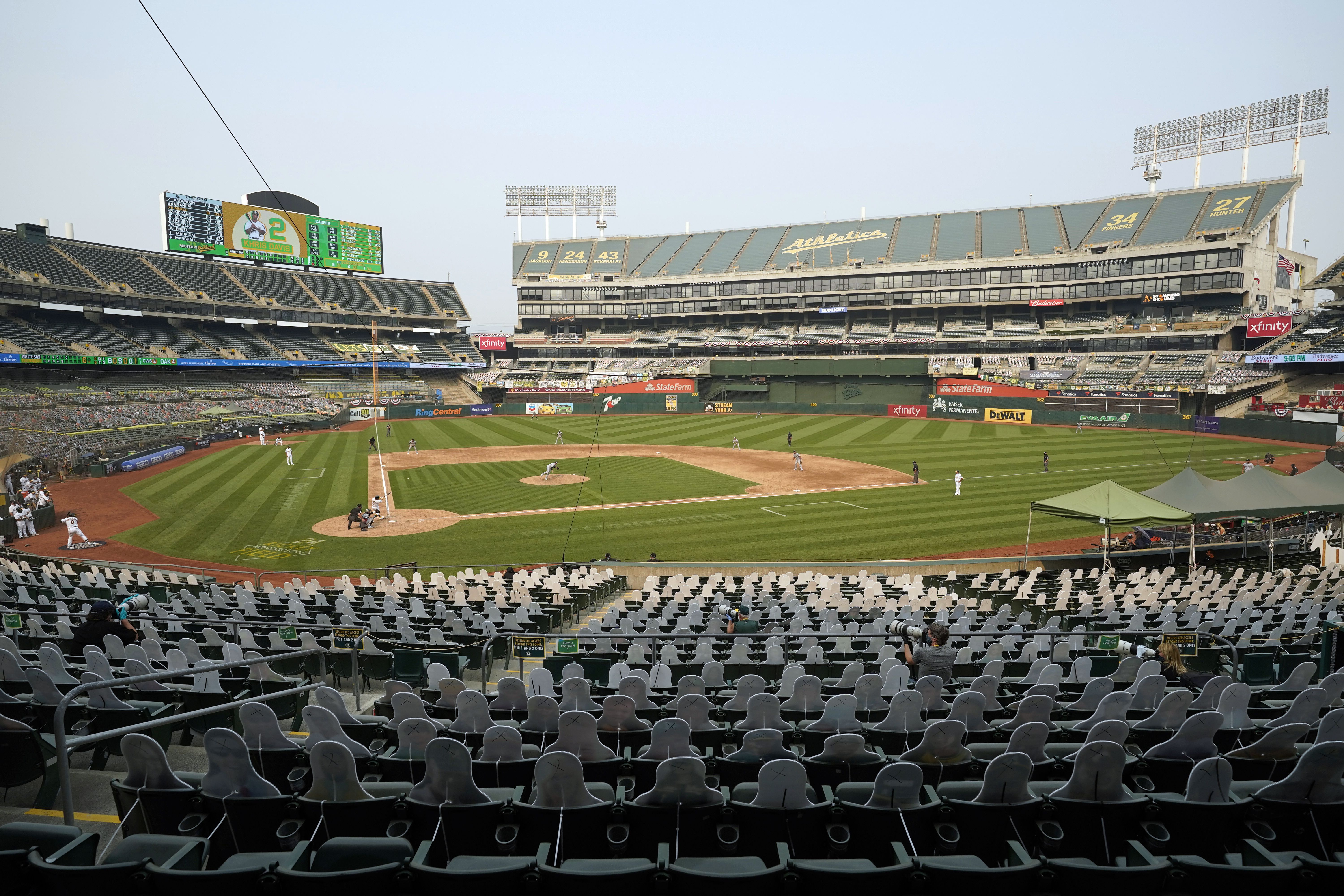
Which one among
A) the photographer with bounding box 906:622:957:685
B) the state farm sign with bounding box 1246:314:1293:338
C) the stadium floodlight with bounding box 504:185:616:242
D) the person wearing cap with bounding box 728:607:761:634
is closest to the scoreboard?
the stadium floodlight with bounding box 504:185:616:242

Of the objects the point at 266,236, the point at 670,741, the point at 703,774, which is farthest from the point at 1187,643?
the point at 266,236

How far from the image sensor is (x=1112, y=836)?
4.73 meters

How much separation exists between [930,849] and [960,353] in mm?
80371

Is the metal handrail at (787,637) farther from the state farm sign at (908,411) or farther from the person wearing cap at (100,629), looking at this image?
the state farm sign at (908,411)

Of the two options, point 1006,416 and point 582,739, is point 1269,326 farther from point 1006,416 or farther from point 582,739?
point 582,739

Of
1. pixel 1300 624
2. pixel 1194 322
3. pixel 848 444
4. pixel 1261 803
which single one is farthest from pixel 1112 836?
pixel 1194 322

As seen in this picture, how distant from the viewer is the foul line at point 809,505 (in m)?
30.2

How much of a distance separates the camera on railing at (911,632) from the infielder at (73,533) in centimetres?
2880

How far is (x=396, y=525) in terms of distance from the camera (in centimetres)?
2831

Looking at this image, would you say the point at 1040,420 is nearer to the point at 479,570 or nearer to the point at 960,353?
the point at 960,353

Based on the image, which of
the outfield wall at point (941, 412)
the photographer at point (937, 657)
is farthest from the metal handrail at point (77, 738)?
the outfield wall at point (941, 412)

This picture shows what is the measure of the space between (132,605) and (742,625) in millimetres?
9730

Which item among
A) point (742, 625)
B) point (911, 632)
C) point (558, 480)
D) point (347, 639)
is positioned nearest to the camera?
point (911, 632)

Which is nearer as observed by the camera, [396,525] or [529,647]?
[529,647]
